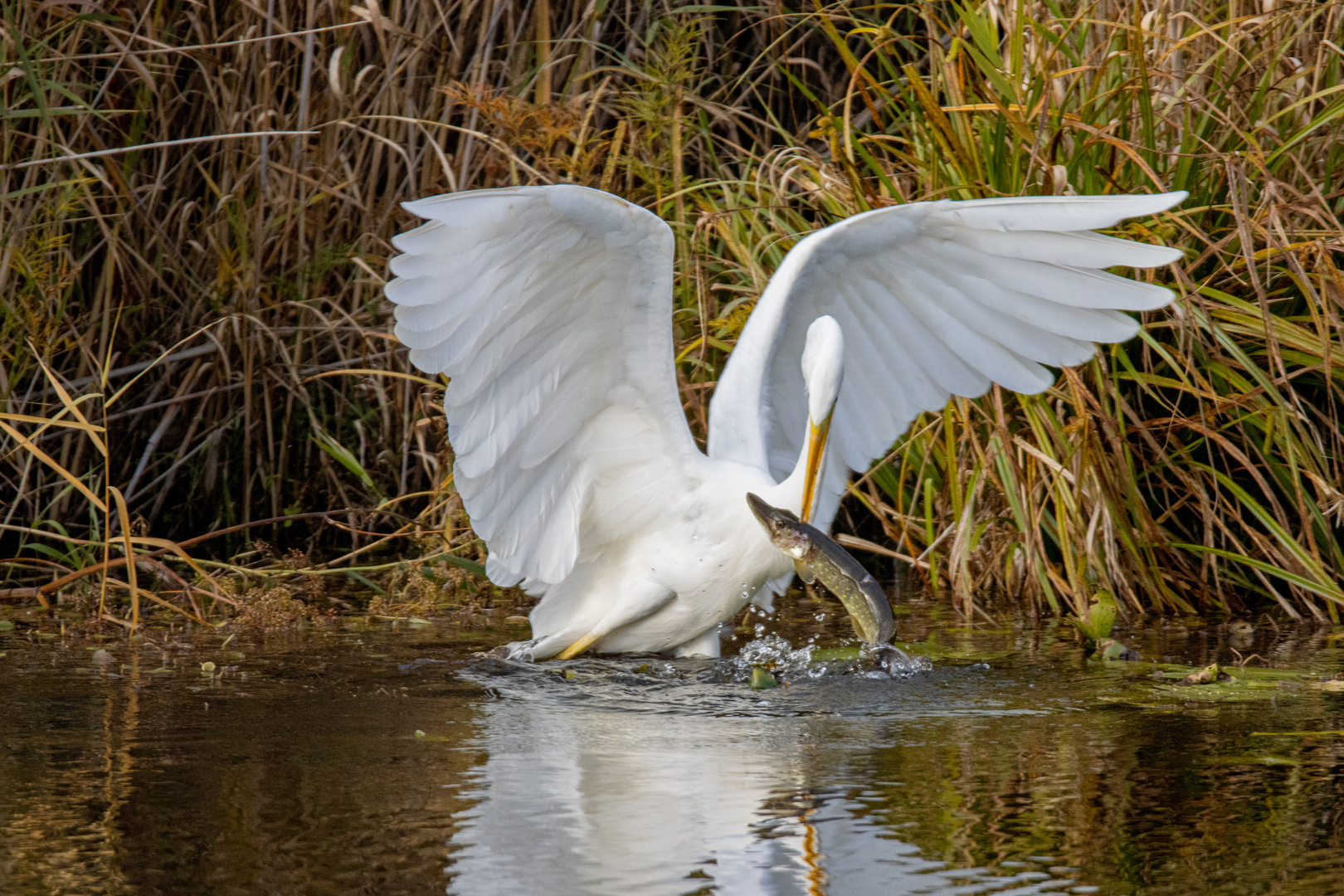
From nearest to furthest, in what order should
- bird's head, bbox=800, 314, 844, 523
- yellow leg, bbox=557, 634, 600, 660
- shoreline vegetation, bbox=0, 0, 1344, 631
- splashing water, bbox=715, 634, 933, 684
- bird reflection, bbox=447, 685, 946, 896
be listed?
bird reflection, bbox=447, 685, 946, 896 < bird's head, bbox=800, 314, 844, 523 < splashing water, bbox=715, 634, 933, 684 < yellow leg, bbox=557, 634, 600, 660 < shoreline vegetation, bbox=0, 0, 1344, 631

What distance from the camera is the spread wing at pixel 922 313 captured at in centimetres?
402

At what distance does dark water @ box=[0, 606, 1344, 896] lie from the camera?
7.75 feet

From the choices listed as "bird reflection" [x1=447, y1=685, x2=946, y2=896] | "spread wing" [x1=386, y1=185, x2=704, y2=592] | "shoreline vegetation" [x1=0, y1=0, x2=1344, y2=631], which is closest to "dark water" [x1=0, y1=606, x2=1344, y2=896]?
"bird reflection" [x1=447, y1=685, x2=946, y2=896]

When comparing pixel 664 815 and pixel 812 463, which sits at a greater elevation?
pixel 812 463

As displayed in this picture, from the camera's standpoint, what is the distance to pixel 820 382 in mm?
3834

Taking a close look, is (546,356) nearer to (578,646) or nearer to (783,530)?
(783,530)

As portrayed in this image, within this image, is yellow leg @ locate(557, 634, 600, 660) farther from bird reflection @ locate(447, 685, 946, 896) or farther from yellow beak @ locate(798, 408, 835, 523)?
bird reflection @ locate(447, 685, 946, 896)

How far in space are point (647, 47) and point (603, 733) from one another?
319 cm

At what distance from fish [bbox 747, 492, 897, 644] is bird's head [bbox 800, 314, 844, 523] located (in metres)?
0.24

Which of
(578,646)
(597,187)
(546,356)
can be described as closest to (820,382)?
(546,356)

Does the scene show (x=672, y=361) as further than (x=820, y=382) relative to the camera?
Yes

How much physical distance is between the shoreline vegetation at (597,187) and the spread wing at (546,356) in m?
0.85

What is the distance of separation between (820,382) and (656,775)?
3.93ft

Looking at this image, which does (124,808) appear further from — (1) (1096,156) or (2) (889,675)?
(1) (1096,156)
